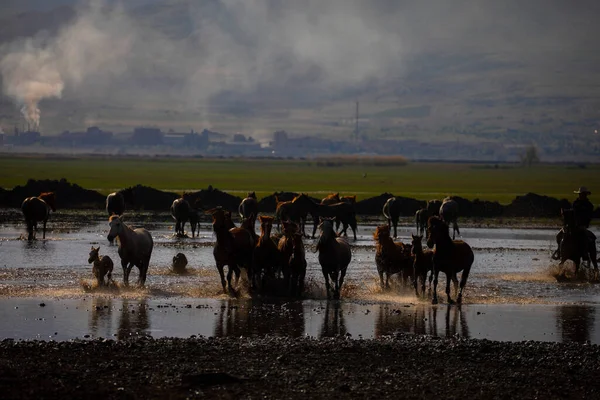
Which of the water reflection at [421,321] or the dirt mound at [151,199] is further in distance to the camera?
the dirt mound at [151,199]

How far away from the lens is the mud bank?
62969 mm

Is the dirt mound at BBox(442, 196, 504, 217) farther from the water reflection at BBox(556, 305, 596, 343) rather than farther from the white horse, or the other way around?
the white horse

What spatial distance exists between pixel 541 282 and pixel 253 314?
10259mm

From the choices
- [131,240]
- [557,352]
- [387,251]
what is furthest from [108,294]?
[557,352]

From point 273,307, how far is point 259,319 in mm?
1641

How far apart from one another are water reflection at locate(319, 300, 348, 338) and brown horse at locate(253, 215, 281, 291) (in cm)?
157

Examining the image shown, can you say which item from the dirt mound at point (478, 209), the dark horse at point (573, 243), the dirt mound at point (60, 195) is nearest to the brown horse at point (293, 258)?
the dark horse at point (573, 243)

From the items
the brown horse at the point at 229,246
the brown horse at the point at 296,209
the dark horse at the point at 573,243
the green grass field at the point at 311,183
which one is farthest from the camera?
the green grass field at the point at 311,183

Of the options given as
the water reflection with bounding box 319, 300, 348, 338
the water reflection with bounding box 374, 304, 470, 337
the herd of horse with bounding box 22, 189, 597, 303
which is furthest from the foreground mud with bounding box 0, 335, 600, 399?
the herd of horse with bounding box 22, 189, 597, 303

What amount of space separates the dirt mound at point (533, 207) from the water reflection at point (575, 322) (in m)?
41.7

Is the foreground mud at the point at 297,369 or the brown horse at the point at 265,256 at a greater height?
the brown horse at the point at 265,256

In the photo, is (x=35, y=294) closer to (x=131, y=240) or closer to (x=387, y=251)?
(x=131, y=240)

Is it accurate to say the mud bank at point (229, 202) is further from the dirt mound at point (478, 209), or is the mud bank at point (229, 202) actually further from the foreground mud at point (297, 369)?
the foreground mud at point (297, 369)

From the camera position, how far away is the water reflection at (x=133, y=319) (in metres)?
17.5
